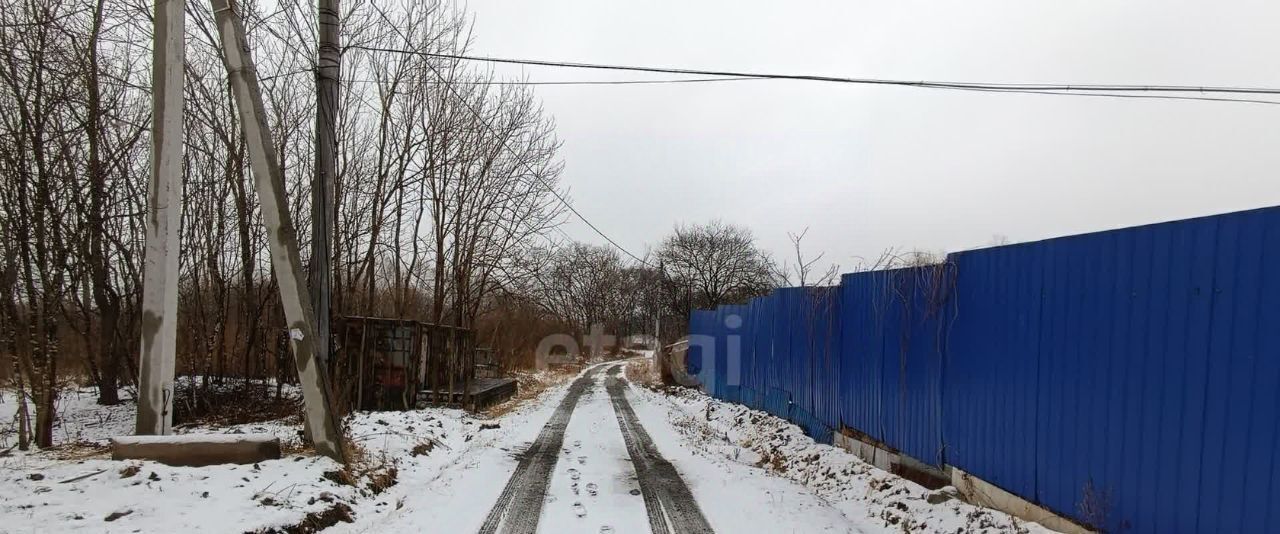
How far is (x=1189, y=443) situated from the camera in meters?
3.58

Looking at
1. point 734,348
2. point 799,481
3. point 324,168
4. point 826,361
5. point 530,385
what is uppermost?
point 324,168

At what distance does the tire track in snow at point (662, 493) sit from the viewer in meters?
5.46

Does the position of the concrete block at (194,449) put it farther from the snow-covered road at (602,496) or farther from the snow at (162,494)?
the snow-covered road at (602,496)

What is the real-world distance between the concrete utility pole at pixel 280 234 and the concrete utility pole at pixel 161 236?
49 centimetres

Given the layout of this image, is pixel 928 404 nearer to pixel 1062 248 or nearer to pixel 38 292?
pixel 1062 248

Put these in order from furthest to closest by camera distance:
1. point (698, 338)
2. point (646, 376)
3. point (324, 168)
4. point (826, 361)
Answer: point (646, 376)
point (698, 338)
point (826, 361)
point (324, 168)

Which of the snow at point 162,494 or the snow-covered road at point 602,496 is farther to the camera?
the snow-covered road at point 602,496

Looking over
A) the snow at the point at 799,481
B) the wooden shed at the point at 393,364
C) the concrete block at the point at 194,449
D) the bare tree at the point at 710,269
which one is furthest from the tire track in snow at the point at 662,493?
the bare tree at the point at 710,269

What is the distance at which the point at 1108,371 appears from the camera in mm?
4160

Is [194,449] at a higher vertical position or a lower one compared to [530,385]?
higher

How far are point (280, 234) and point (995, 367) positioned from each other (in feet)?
21.8

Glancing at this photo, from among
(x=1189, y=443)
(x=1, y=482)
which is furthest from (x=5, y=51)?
(x=1189, y=443)

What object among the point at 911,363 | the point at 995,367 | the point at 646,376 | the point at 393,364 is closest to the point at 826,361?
the point at 911,363

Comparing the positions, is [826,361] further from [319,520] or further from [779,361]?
[319,520]
